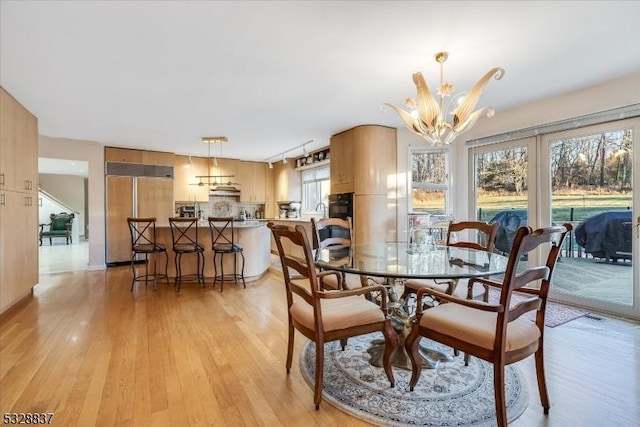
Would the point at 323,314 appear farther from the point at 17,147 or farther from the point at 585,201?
the point at 17,147

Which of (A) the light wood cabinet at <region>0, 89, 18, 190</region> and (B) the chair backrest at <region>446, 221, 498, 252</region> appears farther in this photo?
(A) the light wood cabinet at <region>0, 89, 18, 190</region>

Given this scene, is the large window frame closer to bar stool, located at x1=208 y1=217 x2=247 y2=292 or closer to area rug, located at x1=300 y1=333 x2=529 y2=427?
bar stool, located at x1=208 y1=217 x2=247 y2=292

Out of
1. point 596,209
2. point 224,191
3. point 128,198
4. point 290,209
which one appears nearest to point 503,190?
point 596,209

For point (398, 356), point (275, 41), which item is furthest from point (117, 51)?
point (398, 356)

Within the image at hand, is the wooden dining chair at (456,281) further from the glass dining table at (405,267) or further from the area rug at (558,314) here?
the area rug at (558,314)

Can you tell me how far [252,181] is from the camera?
25.7ft

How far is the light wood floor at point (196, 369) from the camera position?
166cm

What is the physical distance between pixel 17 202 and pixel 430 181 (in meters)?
5.41

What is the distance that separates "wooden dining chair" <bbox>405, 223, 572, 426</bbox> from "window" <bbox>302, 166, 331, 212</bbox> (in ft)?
17.3

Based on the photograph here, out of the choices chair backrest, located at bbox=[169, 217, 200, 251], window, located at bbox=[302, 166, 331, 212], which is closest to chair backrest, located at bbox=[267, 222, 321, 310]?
chair backrest, located at bbox=[169, 217, 200, 251]

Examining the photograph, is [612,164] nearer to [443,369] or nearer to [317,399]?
[443,369]

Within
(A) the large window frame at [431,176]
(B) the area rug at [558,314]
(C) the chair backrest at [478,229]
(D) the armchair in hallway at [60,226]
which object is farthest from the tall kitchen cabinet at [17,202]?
(D) the armchair in hallway at [60,226]

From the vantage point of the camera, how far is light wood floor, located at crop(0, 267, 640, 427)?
1657mm

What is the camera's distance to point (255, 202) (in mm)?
8008
